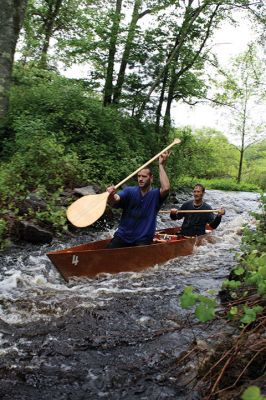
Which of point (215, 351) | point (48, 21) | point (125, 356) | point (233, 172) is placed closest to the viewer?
point (215, 351)

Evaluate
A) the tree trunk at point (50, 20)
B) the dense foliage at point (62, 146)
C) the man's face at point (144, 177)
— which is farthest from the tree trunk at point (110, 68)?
the man's face at point (144, 177)

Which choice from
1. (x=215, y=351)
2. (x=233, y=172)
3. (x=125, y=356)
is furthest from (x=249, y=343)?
(x=233, y=172)

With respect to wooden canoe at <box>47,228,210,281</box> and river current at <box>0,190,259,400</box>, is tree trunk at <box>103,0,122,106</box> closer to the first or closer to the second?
wooden canoe at <box>47,228,210,281</box>

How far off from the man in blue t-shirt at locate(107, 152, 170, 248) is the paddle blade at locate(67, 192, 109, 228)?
0.68 ft

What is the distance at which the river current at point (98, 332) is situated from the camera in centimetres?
315

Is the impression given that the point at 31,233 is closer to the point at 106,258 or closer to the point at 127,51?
the point at 106,258

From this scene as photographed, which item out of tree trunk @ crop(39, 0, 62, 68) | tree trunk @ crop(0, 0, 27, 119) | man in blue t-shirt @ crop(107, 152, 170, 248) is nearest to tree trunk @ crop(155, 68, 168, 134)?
tree trunk @ crop(39, 0, 62, 68)

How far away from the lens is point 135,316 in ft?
15.3

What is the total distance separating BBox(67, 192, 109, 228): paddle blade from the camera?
6.45 meters

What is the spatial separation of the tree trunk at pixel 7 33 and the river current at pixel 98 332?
5886mm

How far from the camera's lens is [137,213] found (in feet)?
21.7

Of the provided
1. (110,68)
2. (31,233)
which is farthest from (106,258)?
(110,68)

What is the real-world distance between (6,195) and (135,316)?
4667 millimetres

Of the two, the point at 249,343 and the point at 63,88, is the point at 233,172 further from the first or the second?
the point at 249,343
